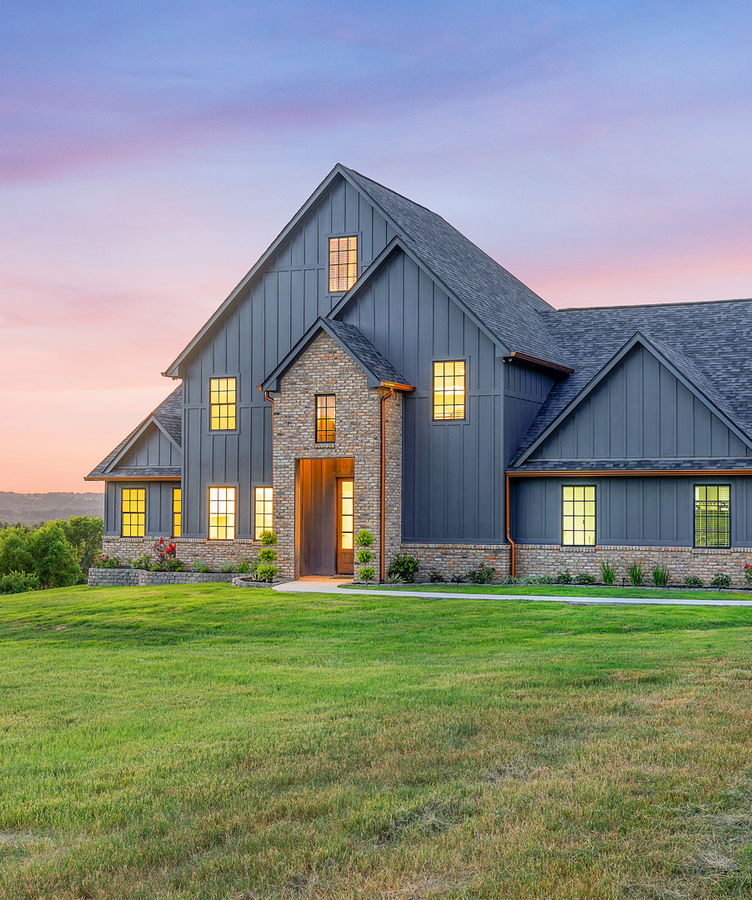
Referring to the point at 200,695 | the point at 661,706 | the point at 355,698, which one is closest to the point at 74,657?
the point at 200,695

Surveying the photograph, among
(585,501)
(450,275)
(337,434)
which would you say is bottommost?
(585,501)

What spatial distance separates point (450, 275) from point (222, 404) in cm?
796

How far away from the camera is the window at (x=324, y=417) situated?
26.5m

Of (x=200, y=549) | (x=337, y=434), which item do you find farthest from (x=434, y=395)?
(x=200, y=549)

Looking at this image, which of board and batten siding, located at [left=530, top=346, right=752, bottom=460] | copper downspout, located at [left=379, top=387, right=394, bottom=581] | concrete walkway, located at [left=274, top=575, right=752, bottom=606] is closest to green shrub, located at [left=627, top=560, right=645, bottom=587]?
board and batten siding, located at [left=530, top=346, right=752, bottom=460]

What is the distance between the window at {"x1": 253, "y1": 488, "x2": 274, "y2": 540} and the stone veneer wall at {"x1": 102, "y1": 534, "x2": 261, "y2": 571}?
1.61 feet

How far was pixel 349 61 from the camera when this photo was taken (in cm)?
2222

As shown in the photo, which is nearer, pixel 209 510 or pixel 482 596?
pixel 482 596

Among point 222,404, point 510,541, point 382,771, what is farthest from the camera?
point 222,404

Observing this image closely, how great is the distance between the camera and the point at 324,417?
26641 mm

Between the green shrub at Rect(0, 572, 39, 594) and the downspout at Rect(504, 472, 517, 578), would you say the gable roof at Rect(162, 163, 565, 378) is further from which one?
the green shrub at Rect(0, 572, 39, 594)

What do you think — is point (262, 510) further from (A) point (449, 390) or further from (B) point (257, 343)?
(A) point (449, 390)

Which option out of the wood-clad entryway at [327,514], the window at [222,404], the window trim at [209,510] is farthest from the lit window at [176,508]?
the wood-clad entryway at [327,514]

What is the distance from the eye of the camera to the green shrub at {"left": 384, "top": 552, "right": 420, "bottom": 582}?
1027 inches
